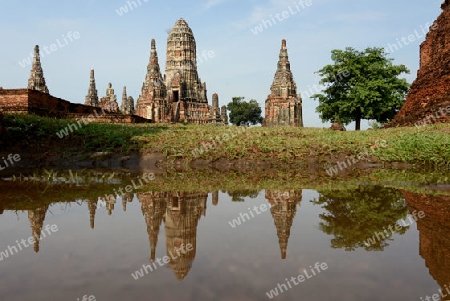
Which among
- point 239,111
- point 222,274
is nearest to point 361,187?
point 222,274

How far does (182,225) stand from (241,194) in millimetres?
1801

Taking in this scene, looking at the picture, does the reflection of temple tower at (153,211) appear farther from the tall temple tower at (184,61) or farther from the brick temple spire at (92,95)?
the brick temple spire at (92,95)

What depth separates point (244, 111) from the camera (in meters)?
62.5

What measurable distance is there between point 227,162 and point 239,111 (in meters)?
54.9

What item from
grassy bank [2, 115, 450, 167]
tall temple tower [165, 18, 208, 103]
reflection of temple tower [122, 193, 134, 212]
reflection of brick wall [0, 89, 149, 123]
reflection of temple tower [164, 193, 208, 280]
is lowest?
reflection of temple tower [164, 193, 208, 280]

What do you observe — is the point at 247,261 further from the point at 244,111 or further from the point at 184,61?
the point at 244,111

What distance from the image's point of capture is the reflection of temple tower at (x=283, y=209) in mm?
2600

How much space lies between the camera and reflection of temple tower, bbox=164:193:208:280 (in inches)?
79.6

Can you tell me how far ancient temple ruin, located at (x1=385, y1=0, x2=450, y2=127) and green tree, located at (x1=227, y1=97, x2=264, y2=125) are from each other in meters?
44.5

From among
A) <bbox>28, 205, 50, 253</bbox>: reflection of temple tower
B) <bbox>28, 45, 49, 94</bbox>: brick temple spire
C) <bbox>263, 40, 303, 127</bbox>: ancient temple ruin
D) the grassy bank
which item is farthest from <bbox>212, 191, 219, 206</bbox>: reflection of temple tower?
<bbox>28, 45, 49, 94</bbox>: brick temple spire

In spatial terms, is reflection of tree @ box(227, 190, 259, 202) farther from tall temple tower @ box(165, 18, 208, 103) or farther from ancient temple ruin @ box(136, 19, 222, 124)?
tall temple tower @ box(165, 18, 208, 103)

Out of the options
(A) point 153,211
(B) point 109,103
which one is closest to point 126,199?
(A) point 153,211

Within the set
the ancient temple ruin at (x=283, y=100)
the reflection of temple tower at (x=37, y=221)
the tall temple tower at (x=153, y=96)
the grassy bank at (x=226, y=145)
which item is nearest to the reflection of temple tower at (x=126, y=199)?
the reflection of temple tower at (x=37, y=221)

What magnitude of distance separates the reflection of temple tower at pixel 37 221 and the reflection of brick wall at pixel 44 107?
10070mm
